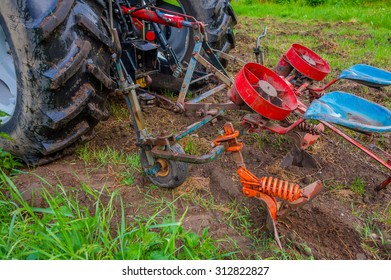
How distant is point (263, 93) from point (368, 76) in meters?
0.81

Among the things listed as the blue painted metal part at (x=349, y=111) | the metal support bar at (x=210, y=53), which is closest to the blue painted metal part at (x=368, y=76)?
the blue painted metal part at (x=349, y=111)

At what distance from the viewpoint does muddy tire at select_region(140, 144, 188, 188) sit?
223cm

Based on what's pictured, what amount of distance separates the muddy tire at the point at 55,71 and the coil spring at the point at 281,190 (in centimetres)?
97

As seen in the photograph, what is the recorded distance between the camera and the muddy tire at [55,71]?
1919 mm

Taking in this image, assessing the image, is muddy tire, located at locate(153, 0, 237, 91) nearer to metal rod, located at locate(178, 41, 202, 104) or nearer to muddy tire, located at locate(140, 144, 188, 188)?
metal rod, located at locate(178, 41, 202, 104)

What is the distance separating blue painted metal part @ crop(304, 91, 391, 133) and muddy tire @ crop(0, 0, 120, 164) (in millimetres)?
1085

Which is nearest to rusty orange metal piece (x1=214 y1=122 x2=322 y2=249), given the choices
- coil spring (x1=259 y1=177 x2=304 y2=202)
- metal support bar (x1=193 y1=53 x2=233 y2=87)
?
coil spring (x1=259 y1=177 x2=304 y2=202)

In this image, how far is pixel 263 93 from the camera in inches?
81.7

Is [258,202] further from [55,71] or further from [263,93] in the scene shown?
[55,71]

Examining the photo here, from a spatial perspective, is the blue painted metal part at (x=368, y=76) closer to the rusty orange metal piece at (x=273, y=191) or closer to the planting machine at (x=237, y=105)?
the planting machine at (x=237, y=105)

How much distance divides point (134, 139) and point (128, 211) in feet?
2.68

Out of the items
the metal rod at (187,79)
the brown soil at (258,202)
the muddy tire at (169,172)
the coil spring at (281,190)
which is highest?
the metal rod at (187,79)
